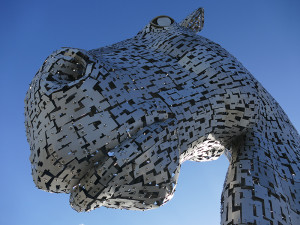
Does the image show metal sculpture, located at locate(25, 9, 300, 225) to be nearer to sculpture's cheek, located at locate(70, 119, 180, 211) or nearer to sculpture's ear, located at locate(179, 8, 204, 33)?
sculpture's cheek, located at locate(70, 119, 180, 211)

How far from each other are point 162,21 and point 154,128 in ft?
4.66

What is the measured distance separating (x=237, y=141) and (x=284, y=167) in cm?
35

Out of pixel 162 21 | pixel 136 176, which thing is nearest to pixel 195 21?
pixel 162 21

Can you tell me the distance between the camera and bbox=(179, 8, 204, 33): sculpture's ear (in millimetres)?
3137

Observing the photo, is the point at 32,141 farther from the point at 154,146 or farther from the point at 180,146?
the point at 180,146

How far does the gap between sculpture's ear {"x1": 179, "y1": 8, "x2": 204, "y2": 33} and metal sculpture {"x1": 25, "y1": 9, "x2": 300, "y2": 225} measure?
0.65 meters

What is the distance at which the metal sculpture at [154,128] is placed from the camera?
151 centimetres

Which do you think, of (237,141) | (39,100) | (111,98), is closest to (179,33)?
(237,141)

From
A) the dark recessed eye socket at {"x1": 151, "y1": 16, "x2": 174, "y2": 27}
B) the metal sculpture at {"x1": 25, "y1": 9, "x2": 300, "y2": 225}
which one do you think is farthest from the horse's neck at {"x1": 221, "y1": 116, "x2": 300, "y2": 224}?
the dark recessed eye socket at {"x1": 151, "y1": 16, "x2": 174, "y2": 27}

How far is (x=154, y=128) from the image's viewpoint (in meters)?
1.66

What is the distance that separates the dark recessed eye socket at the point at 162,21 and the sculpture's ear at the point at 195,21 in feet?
1.12

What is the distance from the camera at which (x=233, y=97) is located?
2.21 metres

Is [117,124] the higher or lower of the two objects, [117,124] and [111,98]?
the lower

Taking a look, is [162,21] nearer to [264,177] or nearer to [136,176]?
[264,177]
